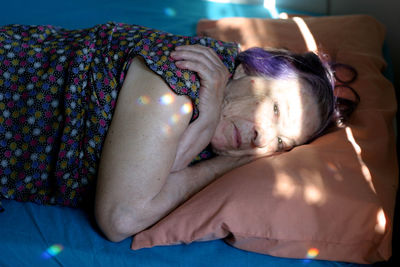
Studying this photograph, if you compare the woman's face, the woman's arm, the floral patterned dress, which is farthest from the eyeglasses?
the woman's arm

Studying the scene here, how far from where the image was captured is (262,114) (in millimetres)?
1396

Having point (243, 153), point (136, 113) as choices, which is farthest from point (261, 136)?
point (136, 113)

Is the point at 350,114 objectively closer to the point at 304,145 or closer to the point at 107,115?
the point at 304,145

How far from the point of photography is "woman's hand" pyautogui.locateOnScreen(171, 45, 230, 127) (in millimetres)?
1260

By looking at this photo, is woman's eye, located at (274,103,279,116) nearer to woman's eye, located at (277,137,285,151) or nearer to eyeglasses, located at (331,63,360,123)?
woman's eye, located at (277,137,285,151)

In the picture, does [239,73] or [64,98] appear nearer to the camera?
[64,98]

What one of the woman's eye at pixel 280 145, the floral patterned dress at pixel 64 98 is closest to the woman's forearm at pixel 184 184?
the woman's eye at pixel 280 145

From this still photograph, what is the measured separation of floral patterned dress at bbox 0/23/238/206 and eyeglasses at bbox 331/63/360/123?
23.9 inches

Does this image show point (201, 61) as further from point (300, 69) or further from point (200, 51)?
point (300, 69)

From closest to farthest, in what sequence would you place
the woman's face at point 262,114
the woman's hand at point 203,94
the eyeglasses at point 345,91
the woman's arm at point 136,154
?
the woman's arm at point 136,154 < the woman's hand at point 203,94 < the woman's face at point 262,114 < the eyeglasses at point 345,91

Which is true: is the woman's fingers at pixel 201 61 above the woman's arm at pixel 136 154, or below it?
above

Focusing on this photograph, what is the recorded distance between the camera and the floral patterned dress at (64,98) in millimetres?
1248

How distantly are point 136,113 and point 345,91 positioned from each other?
980mm

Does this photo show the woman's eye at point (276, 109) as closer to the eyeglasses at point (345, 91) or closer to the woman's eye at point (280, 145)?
the woman's eye at point (280, 145)
